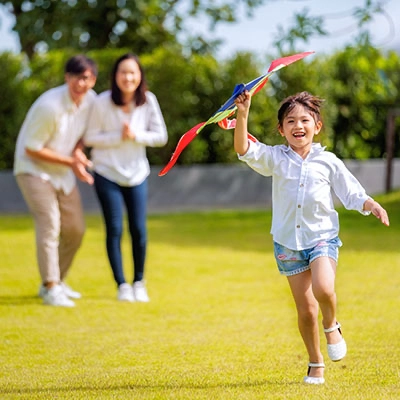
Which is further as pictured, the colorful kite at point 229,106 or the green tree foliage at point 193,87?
the green tree foliage at point 193,87

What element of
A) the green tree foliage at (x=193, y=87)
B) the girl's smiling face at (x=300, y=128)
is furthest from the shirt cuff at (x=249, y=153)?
the green tree foliage at (x=193, y=87)

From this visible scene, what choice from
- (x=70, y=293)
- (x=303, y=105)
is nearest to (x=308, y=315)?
(x=303, y=105)

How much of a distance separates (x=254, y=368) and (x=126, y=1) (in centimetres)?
1659

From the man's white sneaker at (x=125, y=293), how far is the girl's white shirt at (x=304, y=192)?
3.12 m

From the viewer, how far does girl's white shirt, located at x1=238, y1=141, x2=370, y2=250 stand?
4.94m

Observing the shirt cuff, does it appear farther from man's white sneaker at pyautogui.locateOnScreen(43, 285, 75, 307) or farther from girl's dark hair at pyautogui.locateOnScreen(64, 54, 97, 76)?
man's white sneaker at pyautogui.locateOnScreen(43, 285, 75, 307)

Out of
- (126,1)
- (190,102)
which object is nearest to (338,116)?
(190,102)

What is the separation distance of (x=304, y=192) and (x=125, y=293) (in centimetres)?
331

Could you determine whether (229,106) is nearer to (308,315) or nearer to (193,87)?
(308,315)

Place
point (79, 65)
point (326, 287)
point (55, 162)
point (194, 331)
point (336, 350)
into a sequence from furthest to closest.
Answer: point (55, 162) → point (79, 65) → point (194, 331) → point (336, 350) → point (326, 287)

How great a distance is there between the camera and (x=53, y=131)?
7863 mm

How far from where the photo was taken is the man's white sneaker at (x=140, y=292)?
794 centimetres

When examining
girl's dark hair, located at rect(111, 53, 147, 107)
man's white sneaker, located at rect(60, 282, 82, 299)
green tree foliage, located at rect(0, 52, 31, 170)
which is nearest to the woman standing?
girl's dark hair, located at rect(111, 53, 147, 107)

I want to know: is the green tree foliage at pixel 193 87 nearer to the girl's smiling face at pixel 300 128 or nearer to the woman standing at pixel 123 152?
the woman standing at pixel 123 152
